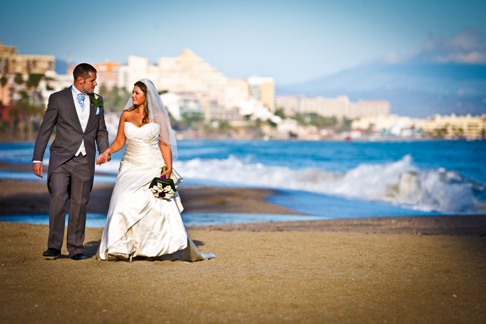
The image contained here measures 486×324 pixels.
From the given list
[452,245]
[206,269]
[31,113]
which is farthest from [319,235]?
[31,113]

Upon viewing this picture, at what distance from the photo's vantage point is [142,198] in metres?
7.84

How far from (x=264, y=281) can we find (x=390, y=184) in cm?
2059

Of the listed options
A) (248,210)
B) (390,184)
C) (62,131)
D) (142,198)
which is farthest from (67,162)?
(390,184)

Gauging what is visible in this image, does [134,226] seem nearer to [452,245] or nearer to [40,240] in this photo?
[40,240]

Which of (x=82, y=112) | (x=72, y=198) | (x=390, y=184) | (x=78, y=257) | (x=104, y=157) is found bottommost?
(x=390, y=184)

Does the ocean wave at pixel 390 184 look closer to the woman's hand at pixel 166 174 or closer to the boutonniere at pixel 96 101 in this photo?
the woman's hand at pixel 166 174

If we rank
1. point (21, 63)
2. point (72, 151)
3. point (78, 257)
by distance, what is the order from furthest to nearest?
1. point (21, 63)
2. point (78, 257)
3. point (72, 151)

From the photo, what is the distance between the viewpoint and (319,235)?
10.8m

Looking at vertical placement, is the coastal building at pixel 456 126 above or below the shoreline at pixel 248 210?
above

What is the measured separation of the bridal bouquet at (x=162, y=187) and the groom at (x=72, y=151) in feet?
2.16

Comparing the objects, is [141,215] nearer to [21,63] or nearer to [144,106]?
[144,106]

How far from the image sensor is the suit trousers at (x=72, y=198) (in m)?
7.68

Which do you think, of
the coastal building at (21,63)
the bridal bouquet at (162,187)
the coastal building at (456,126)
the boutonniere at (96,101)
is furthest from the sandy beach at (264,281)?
the coastal building at (456,126)

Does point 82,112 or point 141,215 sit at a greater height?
point 82,112
